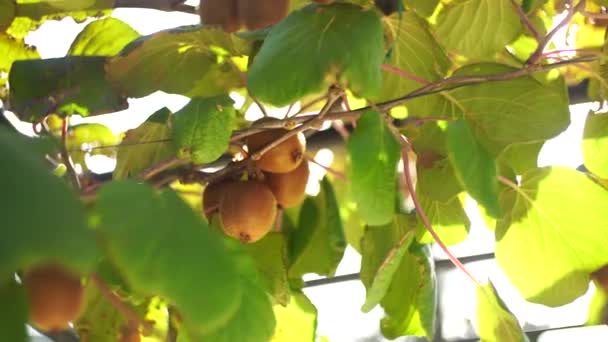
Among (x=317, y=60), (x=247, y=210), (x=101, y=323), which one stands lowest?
(x=101, y=323)

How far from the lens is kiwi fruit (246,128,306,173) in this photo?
530 mm

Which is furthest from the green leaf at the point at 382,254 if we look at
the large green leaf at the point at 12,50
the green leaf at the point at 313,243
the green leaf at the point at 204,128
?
the large green leaf at the point at 12,50

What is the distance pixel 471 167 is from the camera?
0.45m

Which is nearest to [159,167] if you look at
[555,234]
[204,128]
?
[204,128]

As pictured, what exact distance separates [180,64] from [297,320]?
0.60ft

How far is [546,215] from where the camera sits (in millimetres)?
598

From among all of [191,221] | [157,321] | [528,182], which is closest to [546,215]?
[528,182]

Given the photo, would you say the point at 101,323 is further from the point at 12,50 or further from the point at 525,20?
the point at 525,20

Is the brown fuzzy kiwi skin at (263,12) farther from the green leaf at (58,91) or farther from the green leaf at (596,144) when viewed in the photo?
the green leaf at (596,144)

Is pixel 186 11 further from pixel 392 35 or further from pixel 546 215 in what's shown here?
pixel 546 215

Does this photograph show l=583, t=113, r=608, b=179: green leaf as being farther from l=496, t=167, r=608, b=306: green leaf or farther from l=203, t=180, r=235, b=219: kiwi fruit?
l=203, t=180, r=235, b=219: kiwi fruit

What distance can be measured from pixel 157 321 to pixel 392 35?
9.7 inches

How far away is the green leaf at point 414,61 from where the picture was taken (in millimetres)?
552

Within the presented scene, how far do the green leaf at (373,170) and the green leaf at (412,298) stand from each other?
0.48 ft
